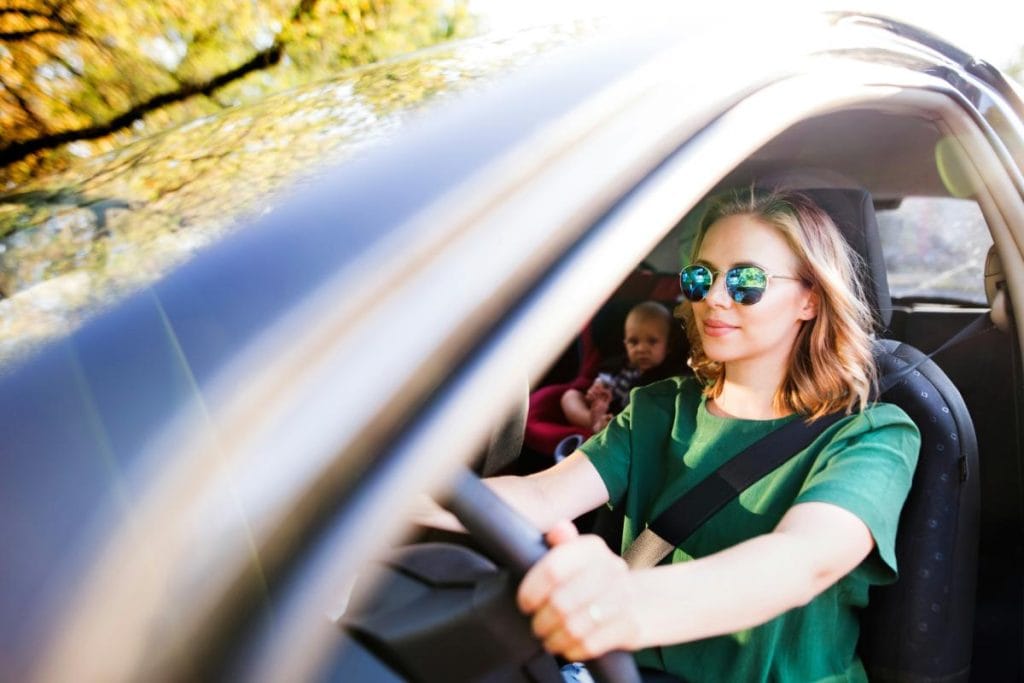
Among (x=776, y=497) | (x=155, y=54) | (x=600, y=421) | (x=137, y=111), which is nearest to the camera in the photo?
(x=776, y=497)

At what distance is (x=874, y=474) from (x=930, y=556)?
0.39 metres

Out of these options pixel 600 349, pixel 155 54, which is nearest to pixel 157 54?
pixel 155 54

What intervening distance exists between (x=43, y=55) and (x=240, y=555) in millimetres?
7955

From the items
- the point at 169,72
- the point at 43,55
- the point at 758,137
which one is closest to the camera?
the point at 758,137

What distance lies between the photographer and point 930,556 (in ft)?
5.22

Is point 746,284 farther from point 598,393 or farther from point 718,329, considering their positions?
point 598,393

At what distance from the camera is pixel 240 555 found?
0.72 meters

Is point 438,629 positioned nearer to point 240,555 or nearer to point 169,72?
point 240,555

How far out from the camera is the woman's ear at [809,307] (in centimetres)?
154

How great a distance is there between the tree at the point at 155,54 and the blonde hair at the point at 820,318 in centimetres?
473

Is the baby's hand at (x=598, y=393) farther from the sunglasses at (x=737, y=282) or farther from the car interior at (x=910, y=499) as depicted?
the sunglasses at (x=737, y=282)

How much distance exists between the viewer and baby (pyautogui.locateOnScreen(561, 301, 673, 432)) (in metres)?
2.80

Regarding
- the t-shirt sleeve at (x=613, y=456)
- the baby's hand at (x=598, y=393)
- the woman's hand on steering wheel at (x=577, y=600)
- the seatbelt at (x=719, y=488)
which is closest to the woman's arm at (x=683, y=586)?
the woman's hand on steering wheel at (x=577, y=600)

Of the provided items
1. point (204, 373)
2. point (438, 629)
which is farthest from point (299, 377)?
point (438, 629)
